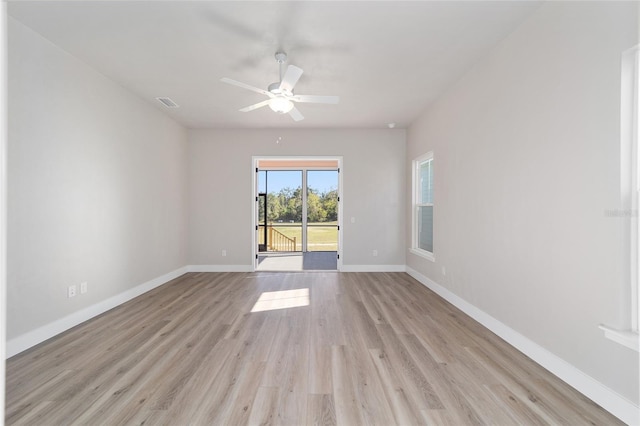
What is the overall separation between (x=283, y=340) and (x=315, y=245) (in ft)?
19.1

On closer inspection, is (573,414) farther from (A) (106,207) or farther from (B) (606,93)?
(A) (106,207)

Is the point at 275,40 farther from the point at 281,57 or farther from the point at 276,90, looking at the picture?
the point at 276,90

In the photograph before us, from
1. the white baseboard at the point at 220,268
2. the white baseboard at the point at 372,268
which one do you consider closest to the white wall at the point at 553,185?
the white baseboard at the point at 372,268

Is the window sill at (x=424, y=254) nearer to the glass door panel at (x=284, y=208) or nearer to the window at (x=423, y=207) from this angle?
the window at (x=423, y=207)

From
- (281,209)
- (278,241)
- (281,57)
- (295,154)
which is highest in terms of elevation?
(281,57)

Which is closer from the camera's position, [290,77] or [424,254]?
[290,77]

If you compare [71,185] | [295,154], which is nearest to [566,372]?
[71,185]

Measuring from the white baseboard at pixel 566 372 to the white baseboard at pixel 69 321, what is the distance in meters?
4.06

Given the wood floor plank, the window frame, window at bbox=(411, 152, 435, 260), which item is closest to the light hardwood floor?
the wood floor plank

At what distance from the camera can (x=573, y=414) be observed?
5.33 ft

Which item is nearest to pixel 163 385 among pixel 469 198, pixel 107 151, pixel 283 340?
pixel 283 340

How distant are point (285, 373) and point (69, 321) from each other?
2.36 meters

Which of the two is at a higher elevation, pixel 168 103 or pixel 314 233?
pixel 168 103

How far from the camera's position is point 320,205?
804cm
